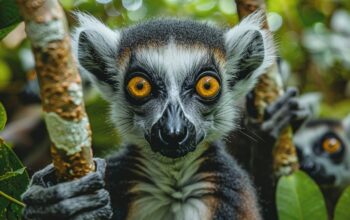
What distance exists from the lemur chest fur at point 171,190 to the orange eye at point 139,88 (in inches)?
19.8

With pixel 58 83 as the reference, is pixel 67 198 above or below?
below

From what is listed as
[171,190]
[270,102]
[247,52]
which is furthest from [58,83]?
[270,102]

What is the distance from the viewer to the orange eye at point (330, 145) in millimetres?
6590

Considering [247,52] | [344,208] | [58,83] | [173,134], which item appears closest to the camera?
[58,83]

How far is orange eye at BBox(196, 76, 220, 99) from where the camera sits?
3.46 metres

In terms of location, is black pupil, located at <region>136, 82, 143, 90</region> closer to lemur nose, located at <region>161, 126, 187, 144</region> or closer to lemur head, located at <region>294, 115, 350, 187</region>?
lemur nose, located at <region>161, 126, 187, 144</region>

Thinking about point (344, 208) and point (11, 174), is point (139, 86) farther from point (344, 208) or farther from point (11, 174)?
point (344, 208)

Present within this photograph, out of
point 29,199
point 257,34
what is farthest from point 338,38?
point 29,199

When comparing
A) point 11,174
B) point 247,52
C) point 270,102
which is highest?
point 247,52

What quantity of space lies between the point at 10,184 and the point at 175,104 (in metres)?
1.01

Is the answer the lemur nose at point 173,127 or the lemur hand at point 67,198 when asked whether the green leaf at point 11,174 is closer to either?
the lemur hand at point 67,198

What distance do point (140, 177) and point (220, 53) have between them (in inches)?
39.6

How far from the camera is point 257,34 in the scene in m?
3.97

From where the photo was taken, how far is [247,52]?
401 cm
